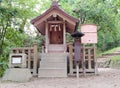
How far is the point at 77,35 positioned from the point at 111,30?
425 inches

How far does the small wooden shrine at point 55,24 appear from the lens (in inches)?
531

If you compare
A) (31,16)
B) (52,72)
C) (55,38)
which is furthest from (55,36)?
(52,72)

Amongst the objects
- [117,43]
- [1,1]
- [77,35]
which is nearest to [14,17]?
[1,1]

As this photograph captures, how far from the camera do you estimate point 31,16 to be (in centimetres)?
1706

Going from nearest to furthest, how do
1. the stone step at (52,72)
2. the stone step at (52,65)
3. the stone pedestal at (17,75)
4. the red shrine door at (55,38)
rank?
1. the stone pedestal at (17,75)
2. the stone step at (52,72)
3. the stone step at (52,65)
4. the red shrine door at (55,38)

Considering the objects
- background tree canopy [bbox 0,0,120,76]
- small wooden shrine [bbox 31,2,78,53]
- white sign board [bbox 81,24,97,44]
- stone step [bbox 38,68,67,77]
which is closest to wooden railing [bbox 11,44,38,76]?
stone step [bbox 38,68,67,77]

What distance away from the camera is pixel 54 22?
14773 mm

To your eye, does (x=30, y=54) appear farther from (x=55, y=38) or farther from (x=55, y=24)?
(x=55, y=38)

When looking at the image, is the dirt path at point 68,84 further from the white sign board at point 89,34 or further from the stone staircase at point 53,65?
the white sign board at point 89,34

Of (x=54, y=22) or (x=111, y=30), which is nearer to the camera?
(x=54, y=22)

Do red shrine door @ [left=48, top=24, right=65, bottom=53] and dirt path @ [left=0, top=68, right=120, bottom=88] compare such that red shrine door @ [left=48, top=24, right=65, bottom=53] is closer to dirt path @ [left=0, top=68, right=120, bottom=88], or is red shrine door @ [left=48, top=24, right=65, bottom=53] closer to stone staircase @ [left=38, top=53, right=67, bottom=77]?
stone staircase @ [left=38, top=53, right=67, bottom=77]

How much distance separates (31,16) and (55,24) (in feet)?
8.89

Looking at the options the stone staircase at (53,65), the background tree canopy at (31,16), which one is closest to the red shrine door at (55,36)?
the background tree canopy at (31,16)

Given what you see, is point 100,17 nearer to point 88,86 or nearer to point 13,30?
point 13,30
